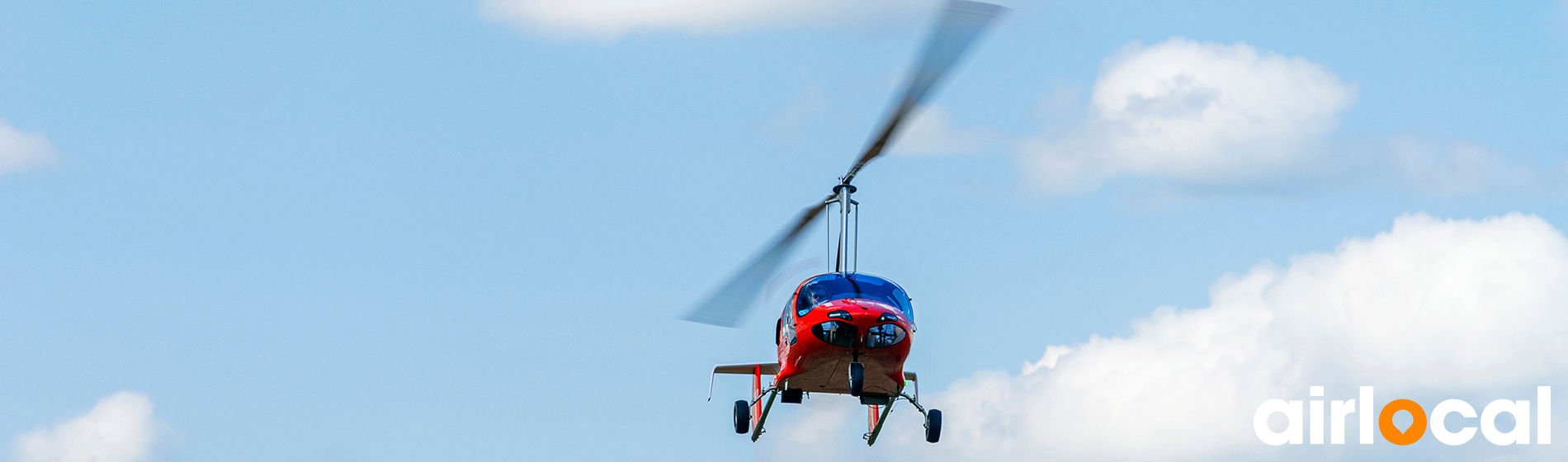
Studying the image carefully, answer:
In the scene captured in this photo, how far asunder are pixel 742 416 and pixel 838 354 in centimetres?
759

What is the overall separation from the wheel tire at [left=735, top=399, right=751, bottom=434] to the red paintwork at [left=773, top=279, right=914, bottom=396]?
13.0 ft

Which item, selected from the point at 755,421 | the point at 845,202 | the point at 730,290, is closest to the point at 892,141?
the point at 845,202

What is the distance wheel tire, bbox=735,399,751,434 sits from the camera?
49469 mm

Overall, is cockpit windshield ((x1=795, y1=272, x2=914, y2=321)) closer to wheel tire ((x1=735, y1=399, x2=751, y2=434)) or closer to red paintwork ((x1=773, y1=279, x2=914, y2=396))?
red paintwork ((x1=773, y1=279, x2=914, y2=396))

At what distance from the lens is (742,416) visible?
49.5 meters

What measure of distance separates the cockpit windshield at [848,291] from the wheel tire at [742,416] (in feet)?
18.6

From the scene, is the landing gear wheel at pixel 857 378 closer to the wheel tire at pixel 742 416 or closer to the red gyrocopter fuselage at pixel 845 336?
the red gyrocopter fuselage at pixel 845 336

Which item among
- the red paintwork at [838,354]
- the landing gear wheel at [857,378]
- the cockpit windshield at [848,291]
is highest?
the cockpit windshield at [848,291]

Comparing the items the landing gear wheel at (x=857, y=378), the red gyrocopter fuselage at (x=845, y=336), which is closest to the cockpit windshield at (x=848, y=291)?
the red gyrocopter fuselage at (x=845, y=336)

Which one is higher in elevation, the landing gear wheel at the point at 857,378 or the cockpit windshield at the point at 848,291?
the cockpit windshield at the point at 848,291

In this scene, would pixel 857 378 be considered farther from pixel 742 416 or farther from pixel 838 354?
pixel 742 416

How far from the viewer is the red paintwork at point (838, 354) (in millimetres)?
42125

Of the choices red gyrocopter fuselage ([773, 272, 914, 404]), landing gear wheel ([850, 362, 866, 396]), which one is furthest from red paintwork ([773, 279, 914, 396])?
landing gear wheel ([850, 362, 866, 396])

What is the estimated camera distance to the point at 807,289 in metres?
44.5
